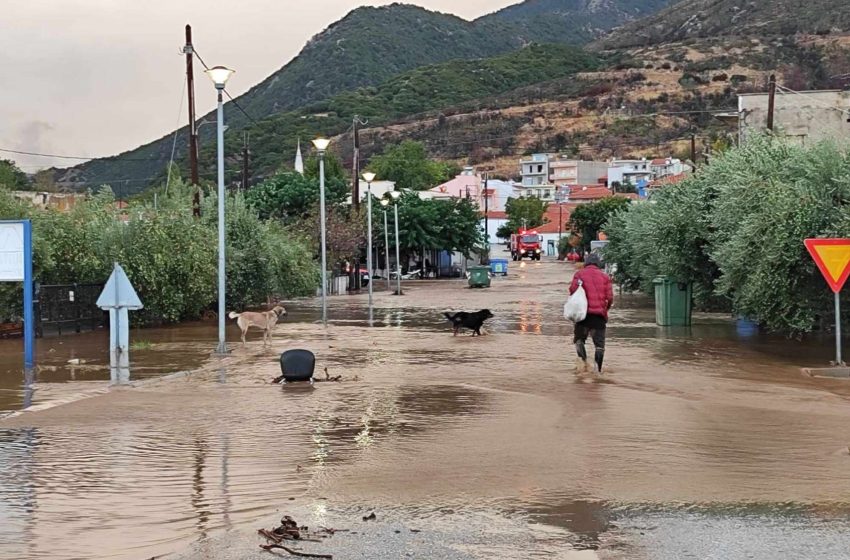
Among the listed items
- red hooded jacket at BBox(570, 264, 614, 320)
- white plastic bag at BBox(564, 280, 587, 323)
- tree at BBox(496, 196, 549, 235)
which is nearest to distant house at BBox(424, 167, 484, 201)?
tree at BBox(496, 196, 549, 235)

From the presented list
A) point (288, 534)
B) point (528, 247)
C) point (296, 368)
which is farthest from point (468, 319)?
point (528, 247)

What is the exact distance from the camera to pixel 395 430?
1164 centimetres

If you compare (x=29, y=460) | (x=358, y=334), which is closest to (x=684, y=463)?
(x=29, y=460)

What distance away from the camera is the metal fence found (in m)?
25.3

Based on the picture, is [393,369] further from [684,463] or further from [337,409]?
[684,463]

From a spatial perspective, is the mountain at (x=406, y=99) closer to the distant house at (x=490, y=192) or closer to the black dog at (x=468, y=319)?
the distant house at (x=490, y=192)

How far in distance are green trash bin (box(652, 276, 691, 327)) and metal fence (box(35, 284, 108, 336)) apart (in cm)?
1452

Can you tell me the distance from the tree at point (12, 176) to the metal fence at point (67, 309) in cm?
5451

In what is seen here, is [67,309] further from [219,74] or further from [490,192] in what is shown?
[490,192]

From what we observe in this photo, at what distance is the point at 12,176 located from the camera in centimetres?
9025

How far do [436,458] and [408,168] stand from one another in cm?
11347

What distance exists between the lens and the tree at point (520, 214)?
143 meters

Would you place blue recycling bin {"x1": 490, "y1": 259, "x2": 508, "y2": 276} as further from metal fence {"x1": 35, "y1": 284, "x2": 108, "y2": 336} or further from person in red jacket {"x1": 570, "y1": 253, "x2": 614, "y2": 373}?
person in red jacket {"x1": 570, "y1": 253, "x2": 614, "y2": 373}

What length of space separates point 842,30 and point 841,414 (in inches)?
5725
